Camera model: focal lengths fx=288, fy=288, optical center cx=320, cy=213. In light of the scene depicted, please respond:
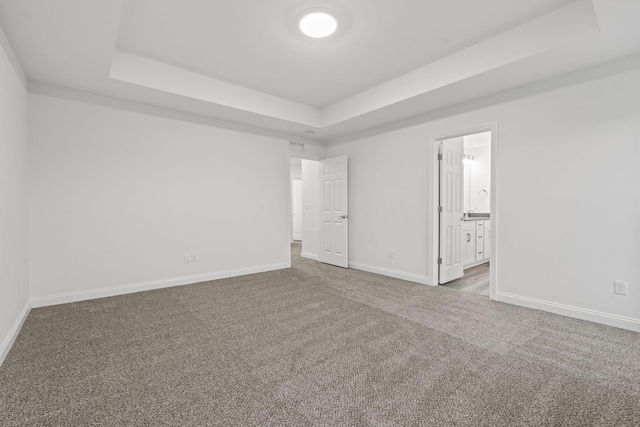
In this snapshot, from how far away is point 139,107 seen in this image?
3750 millimetres

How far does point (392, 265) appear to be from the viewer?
15.2 feet

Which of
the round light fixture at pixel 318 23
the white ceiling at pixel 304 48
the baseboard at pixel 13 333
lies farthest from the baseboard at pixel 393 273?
the baseboard at pixel 13 333

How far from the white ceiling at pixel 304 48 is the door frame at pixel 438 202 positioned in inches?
16.1

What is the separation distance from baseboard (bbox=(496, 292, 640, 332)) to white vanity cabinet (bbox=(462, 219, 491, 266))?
1.71m

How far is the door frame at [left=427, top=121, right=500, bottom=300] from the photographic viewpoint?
3.39 metres

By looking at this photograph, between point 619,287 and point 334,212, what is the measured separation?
12.7ft

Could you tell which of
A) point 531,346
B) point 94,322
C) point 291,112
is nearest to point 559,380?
point 531,346

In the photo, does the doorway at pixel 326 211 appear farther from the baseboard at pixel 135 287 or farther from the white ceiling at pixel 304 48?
the white ceiling at pixel 304 48

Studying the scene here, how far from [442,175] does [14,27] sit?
456 cm

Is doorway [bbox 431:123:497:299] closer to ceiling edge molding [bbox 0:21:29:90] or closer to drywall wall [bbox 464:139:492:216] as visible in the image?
drywall wall [bbox 464:139:492:216]

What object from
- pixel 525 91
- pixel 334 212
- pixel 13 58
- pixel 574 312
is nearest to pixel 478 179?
pixel 334 212

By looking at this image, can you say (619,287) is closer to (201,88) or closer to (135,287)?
(201,88)

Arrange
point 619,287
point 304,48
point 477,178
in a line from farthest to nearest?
point 477,178, point 304,48, point 619,287

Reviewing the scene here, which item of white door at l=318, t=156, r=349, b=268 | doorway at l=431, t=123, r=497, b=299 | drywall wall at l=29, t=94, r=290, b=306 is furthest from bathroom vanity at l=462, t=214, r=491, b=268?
drywall wall at l=29, t=94, r=290, b=306
